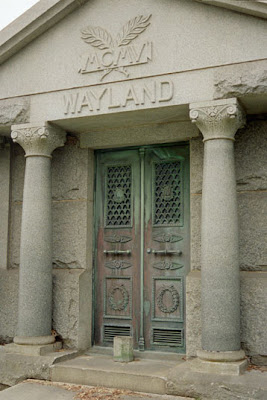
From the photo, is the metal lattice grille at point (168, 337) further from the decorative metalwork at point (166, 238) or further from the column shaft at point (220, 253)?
the decorative metalwork at point (166, 238)

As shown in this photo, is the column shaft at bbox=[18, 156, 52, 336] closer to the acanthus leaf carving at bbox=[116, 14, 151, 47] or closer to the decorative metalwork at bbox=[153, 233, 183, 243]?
the decorative metalwork at bbox=[153, 233, 183, 243]

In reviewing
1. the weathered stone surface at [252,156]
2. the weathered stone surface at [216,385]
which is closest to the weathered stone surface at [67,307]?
the weathered stone surface at [216,385]

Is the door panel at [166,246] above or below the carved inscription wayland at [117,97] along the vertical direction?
below

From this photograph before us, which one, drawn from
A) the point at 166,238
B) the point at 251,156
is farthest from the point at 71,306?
the point at 251,156

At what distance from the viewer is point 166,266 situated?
6543mm

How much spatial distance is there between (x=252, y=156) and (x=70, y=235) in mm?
2718

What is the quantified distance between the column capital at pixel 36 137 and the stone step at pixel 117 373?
2.74m

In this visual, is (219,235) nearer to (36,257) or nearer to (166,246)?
(166,246)

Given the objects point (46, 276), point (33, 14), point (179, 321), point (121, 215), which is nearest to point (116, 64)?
point (33, 14)

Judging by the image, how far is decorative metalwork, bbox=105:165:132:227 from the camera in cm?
691

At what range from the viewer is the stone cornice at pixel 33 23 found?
6.38 m

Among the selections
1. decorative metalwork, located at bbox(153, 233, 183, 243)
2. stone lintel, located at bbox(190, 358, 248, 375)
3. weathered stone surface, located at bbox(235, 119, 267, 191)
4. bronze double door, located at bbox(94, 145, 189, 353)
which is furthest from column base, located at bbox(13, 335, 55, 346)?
weathered stone surface, located at bbox(235, 119, 267, 191)

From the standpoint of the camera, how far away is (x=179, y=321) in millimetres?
6395

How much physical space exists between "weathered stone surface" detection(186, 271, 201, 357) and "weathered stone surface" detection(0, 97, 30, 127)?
10.0ft
